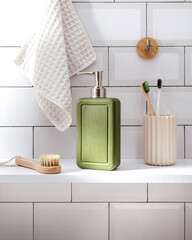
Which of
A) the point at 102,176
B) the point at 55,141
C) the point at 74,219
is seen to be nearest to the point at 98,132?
the point at 102,176

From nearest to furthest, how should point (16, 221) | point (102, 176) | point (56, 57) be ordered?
1. point (102, 176)
2. point (56, 57)
3. point (16, 221)

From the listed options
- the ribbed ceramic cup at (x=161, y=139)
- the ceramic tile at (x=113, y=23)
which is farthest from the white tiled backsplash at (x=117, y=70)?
the ribbed ceramic cup at (x=161, y=139)

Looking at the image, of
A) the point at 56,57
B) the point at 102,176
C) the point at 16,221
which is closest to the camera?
the point at 102,176

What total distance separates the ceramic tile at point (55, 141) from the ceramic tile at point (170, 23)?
35 cm

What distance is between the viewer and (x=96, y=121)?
73 cm

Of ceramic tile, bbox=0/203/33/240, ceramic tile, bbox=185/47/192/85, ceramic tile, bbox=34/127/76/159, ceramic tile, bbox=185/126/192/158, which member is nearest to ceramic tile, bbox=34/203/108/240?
ceramic tile, bbox=0/203/33/240

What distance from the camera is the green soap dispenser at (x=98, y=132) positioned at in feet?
2.35

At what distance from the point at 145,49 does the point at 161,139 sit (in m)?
0.26

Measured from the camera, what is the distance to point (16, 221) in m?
0.91

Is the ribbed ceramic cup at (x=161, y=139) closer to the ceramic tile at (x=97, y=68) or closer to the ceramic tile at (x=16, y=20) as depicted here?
the ceramic tile at (x=97, y=68)

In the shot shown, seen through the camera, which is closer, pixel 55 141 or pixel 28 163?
pixel 28 163

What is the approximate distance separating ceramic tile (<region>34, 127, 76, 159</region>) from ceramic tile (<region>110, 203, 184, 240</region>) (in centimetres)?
20

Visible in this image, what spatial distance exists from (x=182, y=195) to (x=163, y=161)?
19 cm

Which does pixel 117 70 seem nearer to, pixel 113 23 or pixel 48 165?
pixel 113 23
